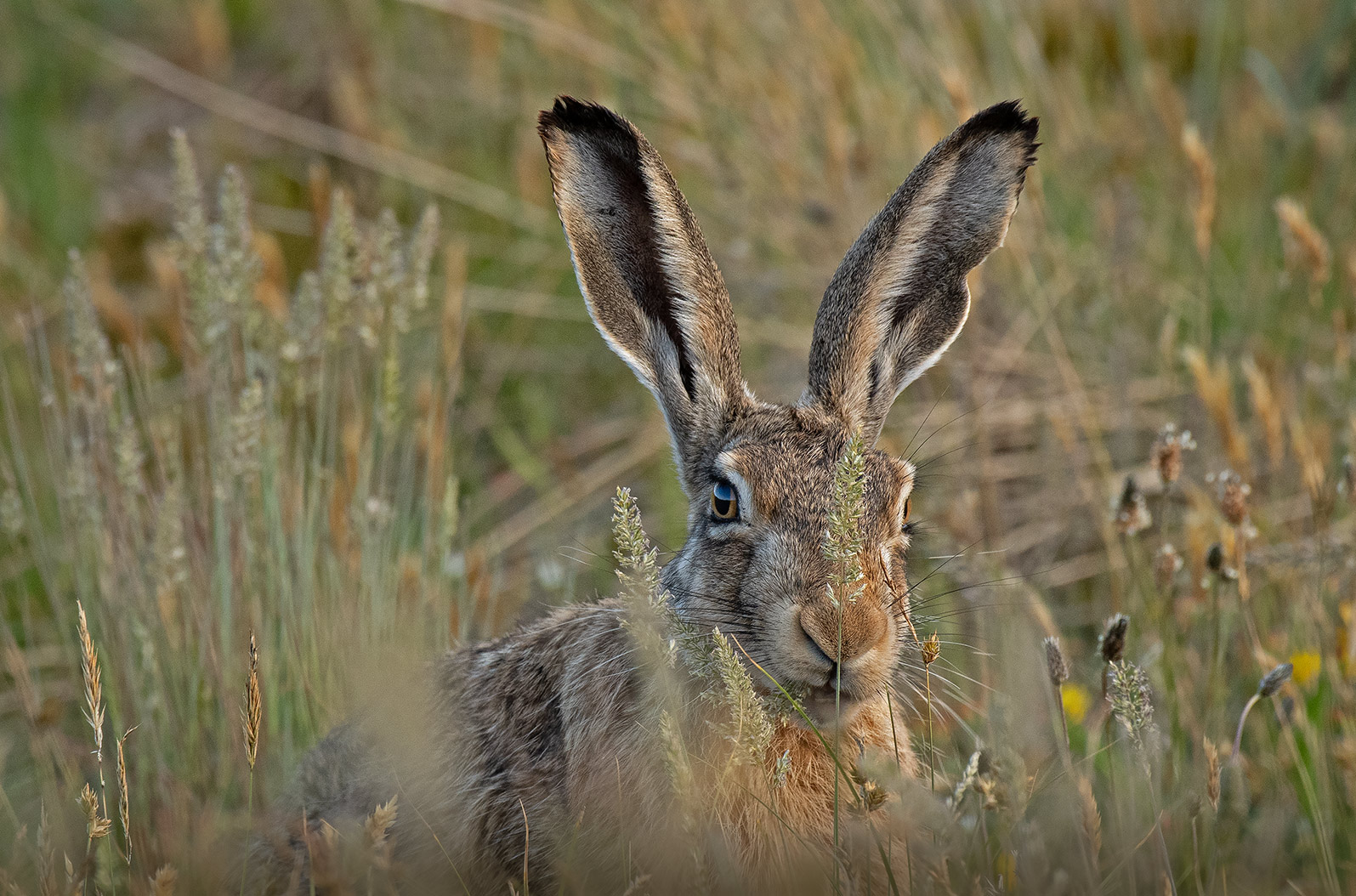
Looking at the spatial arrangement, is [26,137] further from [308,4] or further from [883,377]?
[883,377]

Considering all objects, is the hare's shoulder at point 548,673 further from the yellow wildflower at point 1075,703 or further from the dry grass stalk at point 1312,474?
the dry grass stalk at point 1312,474

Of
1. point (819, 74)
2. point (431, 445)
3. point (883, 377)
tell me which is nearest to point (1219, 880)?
point (883, 377)

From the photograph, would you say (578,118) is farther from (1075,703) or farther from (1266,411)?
(1075,703)

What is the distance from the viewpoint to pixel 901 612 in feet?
9.50

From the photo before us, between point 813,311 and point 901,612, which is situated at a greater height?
point 813,311

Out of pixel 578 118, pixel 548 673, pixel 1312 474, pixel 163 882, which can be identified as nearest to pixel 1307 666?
pixel 1312 474

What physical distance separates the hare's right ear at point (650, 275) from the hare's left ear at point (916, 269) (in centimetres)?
26

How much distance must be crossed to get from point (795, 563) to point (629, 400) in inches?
121

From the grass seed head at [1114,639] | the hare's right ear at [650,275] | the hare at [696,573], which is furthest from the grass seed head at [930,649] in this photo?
the hare's right ear at [650,275]

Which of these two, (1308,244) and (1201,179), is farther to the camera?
(1201,179)

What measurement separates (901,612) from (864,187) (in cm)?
292

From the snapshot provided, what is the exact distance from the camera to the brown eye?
121 inches

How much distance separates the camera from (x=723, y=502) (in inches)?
123

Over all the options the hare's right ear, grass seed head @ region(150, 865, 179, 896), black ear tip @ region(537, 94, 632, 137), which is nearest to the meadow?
grass seed head @ region(150, 865, 179, 896)
